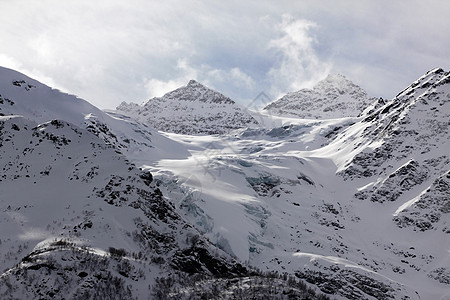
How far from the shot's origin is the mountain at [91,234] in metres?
19.3

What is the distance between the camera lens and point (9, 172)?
33875 mm

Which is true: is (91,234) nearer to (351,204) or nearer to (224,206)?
(224,206)

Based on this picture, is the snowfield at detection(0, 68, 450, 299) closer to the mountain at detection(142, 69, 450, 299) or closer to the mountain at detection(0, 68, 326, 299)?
the mountain at detection(0, 68, 326, 299)

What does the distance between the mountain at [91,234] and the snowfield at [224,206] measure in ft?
0.32

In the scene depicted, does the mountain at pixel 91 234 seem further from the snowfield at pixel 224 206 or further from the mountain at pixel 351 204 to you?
the mountain at pixel 351 204

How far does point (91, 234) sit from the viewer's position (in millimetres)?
25703

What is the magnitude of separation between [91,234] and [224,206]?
40.5 meters

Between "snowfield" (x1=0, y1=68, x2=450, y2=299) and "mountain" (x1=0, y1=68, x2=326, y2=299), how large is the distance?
10cm

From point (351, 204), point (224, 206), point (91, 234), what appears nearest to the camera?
point (91, 234)

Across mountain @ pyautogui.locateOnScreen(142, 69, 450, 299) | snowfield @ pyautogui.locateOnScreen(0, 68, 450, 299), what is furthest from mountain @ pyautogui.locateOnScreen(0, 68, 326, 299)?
mountain @ pyautogui.locateOnScreen(142, 69, 450, 299)

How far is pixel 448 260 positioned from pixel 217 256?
5396 cm

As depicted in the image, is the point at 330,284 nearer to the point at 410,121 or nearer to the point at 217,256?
Answer: the point at 217,256

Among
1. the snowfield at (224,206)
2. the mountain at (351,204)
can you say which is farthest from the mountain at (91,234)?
the mountain at (351,204)

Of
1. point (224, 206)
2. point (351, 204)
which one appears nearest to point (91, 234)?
point (224, 206)
